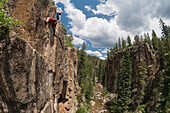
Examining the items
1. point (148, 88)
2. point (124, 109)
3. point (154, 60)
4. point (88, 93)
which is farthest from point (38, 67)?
point (154, 60)

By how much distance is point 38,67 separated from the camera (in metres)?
6.48

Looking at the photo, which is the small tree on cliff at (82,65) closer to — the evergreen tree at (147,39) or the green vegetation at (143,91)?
the green vegetation at (143,91)

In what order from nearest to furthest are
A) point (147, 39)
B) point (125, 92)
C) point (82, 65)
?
point (125, 92) < point (82, 65) < point (147, 39)

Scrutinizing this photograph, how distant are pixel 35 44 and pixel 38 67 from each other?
2243mm

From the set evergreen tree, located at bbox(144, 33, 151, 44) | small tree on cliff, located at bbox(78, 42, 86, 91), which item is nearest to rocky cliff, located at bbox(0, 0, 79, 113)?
small tree on cliff, located at bbox(78, 42, 86, 91)

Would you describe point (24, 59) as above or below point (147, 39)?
below

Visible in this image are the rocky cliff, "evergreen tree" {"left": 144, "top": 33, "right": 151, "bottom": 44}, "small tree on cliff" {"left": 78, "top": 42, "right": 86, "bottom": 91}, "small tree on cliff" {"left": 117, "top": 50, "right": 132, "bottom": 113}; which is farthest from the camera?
"evergreen tree" {"left": 144, "top": 33, "right": 151, "bottom": 44}

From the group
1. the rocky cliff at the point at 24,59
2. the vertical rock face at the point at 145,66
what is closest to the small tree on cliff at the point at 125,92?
the vertical rock face at the point at 145,66

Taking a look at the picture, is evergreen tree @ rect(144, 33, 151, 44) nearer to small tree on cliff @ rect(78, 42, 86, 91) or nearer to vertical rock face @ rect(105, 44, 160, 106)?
vertical rock face @ rect(105, 44, 160, 106)

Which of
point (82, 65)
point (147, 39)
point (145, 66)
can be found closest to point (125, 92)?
point (82, 65)

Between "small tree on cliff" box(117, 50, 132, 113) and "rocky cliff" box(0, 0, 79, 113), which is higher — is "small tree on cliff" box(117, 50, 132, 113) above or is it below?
below

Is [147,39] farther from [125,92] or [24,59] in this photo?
[24,59]

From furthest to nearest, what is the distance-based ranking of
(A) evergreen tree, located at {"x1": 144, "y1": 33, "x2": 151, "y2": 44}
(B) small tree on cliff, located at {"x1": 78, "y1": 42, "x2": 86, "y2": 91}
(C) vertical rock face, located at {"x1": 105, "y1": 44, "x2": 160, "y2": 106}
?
(A) evergreen tree, located at {"x1": 144, "y1": 33, "x2": 151, "y2": 44}
(C) vertical rock face, located at {"x1": 105, "y1": 44, "x2": 160, "y2": 106}
(B) small tree on cliff, located at {"x1": 78, "y1": 42, "x2": 86, "y2": 91}

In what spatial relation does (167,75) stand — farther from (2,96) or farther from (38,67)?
(2,96)
